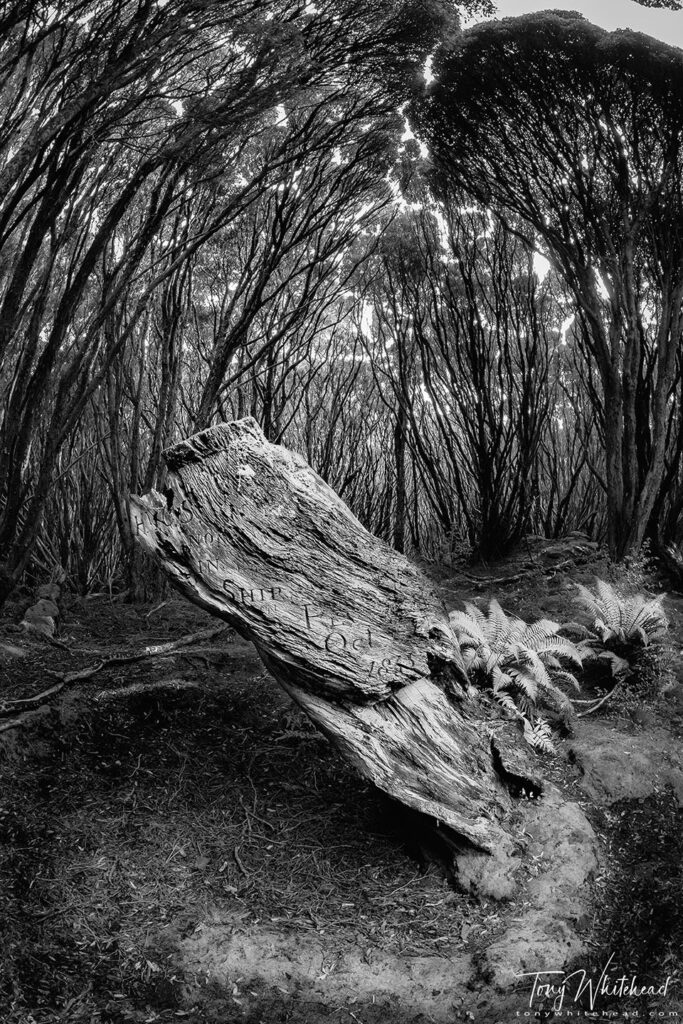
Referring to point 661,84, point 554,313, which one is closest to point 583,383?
point 554,313

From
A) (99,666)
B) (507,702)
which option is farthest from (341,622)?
(99,666)

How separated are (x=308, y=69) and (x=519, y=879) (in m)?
6.20

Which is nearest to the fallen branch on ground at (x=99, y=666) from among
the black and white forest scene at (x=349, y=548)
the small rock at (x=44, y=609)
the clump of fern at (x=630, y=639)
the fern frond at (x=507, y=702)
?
the black and white forest scene at (x=349, y=548)

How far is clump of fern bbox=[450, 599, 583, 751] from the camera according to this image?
150 inches

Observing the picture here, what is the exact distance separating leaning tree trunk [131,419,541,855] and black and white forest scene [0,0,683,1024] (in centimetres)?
2

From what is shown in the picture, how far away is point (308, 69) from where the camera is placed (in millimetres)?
5992

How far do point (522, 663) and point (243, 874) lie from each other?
1924 millimetres

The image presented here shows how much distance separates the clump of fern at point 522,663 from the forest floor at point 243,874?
0.21 m

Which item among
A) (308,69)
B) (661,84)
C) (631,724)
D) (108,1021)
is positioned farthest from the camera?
(308,69)

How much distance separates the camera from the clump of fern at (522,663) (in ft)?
12.5

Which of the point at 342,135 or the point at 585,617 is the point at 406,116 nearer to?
the point at 342,135

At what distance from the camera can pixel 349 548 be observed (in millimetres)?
3904

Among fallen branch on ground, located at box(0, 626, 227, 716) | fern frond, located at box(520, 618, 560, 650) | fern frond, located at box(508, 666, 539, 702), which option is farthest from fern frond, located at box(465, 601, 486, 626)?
fallen branch on ground, located at box(0, 626, 227, 716)

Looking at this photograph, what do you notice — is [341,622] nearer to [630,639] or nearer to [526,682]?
[526,682]
